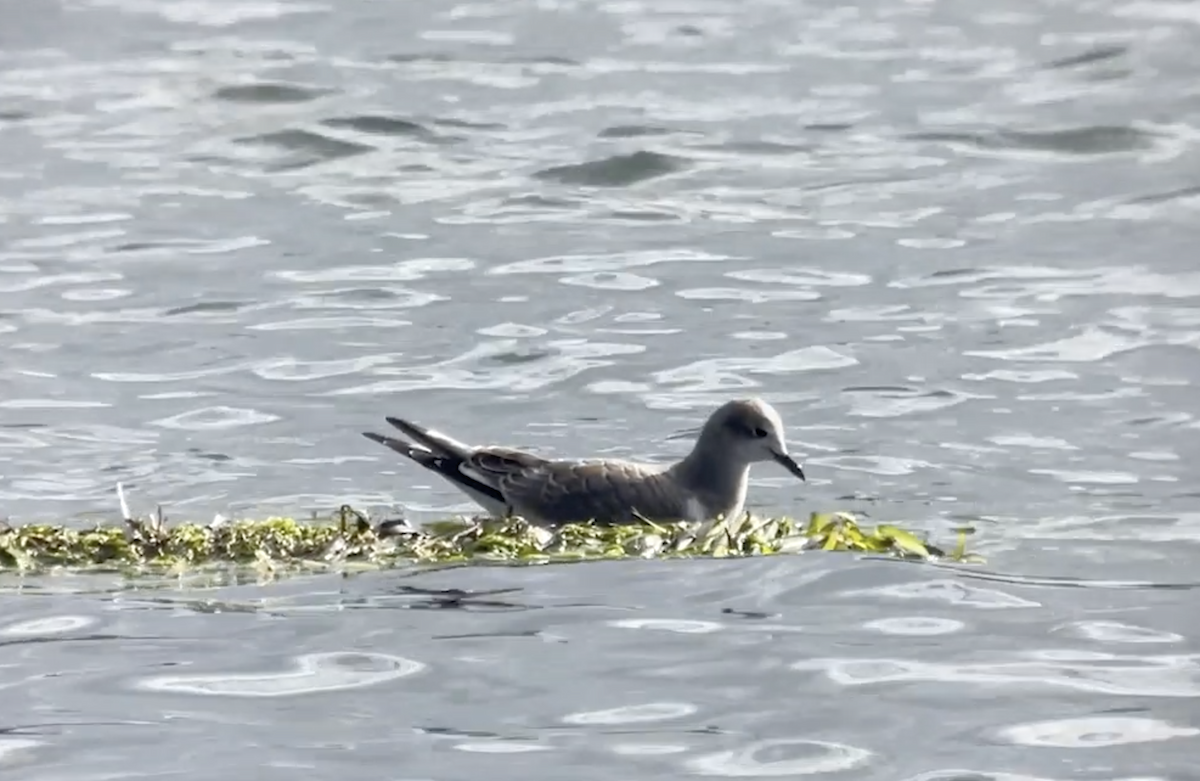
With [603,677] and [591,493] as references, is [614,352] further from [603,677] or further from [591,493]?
[603,677]

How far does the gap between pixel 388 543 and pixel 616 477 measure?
1.63m

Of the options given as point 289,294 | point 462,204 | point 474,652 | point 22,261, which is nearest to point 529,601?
point 474,652

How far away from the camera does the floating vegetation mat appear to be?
31.1ft

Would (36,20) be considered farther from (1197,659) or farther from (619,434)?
(1197,659)

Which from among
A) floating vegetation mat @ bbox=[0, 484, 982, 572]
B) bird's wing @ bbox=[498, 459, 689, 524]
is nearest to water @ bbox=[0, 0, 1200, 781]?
floating vegetation mat @ bbox=[0, 484, 982, 572]

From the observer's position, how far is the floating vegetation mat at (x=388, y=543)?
9.48m

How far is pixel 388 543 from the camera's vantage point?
972 cm

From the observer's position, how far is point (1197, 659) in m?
8.64

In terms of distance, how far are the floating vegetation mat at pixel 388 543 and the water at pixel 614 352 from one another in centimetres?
25

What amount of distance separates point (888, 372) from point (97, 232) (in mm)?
6585

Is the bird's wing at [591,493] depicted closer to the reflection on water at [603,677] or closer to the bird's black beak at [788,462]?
the bird's black beak at [788,462]

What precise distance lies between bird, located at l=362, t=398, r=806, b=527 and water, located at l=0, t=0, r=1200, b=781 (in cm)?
63

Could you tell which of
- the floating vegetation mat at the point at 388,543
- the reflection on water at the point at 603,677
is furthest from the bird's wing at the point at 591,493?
the reflection on water at the point at 603,677

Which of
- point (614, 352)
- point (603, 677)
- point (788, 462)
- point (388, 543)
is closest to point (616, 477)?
point (788, 462)
